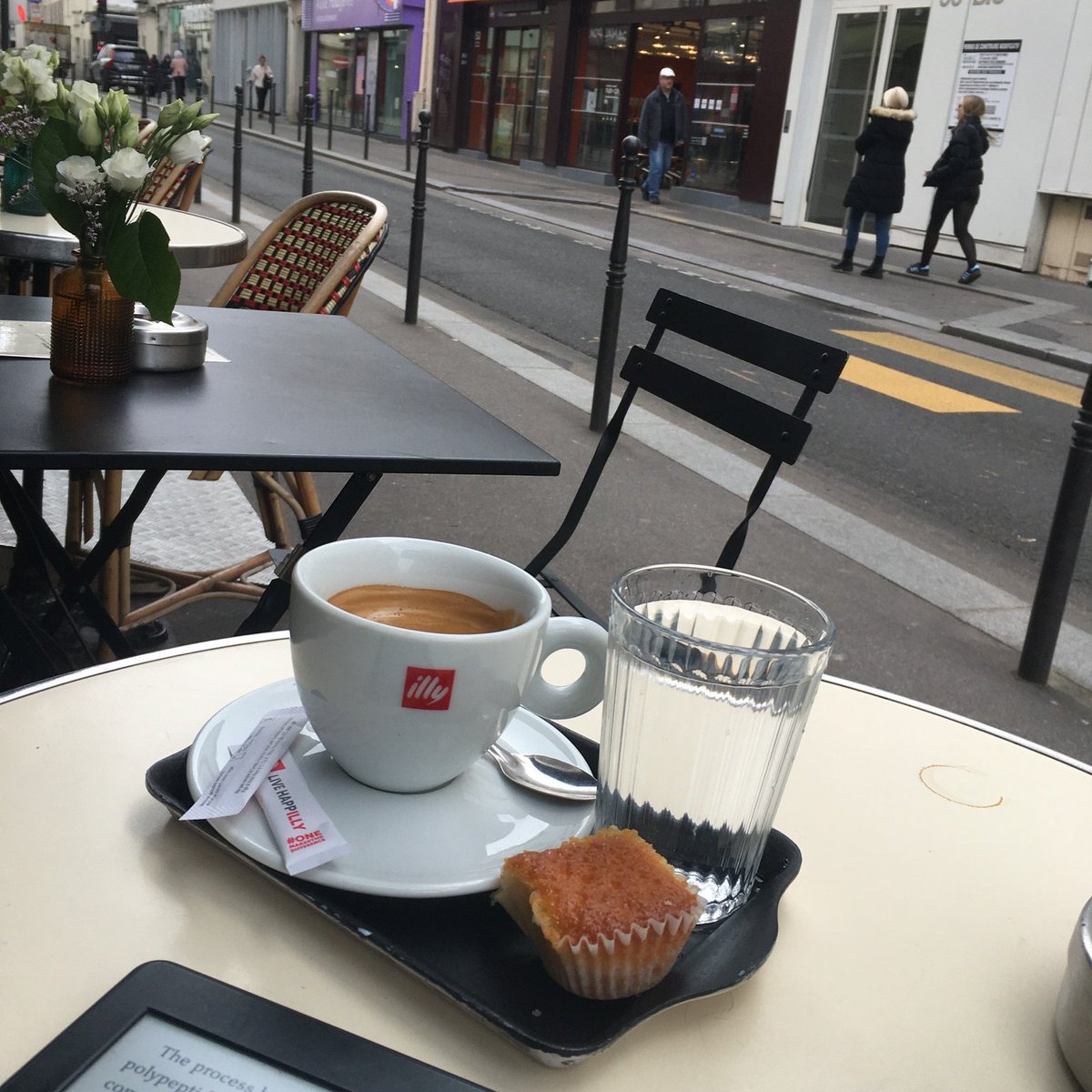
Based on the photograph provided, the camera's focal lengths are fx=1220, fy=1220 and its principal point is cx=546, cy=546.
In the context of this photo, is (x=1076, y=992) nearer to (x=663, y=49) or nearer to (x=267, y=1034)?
(x=267, y=1034)

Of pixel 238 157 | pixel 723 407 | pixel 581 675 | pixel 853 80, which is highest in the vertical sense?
pixel 853 80

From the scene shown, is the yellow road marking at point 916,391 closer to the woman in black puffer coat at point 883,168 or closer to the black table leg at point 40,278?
the woman in black puffer coat at point 883,168

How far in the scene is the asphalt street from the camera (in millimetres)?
5203

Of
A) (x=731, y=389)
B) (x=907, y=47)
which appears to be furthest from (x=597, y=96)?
(x=731, y=389)

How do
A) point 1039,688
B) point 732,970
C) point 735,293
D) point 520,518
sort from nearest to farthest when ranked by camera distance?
point 732,970
point 1039,688
point 520,518
point 735,293

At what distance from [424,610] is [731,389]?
1.57 m

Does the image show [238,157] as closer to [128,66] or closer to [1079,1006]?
[1079,1006]

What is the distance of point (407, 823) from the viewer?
800mm

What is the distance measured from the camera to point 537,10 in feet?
80.2

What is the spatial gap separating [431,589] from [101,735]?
282mm

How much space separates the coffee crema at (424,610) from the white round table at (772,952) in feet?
0.61

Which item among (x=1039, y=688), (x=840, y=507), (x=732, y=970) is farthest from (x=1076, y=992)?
(x=840, y=507)

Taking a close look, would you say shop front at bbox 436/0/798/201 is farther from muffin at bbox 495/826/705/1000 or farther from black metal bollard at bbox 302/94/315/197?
muffin at bbox 495/826/705/1000

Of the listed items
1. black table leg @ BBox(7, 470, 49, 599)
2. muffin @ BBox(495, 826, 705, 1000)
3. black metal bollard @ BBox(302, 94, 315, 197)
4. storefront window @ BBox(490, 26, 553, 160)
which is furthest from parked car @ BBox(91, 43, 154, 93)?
muffin @ BBox(495, 826, 705, 1000)
